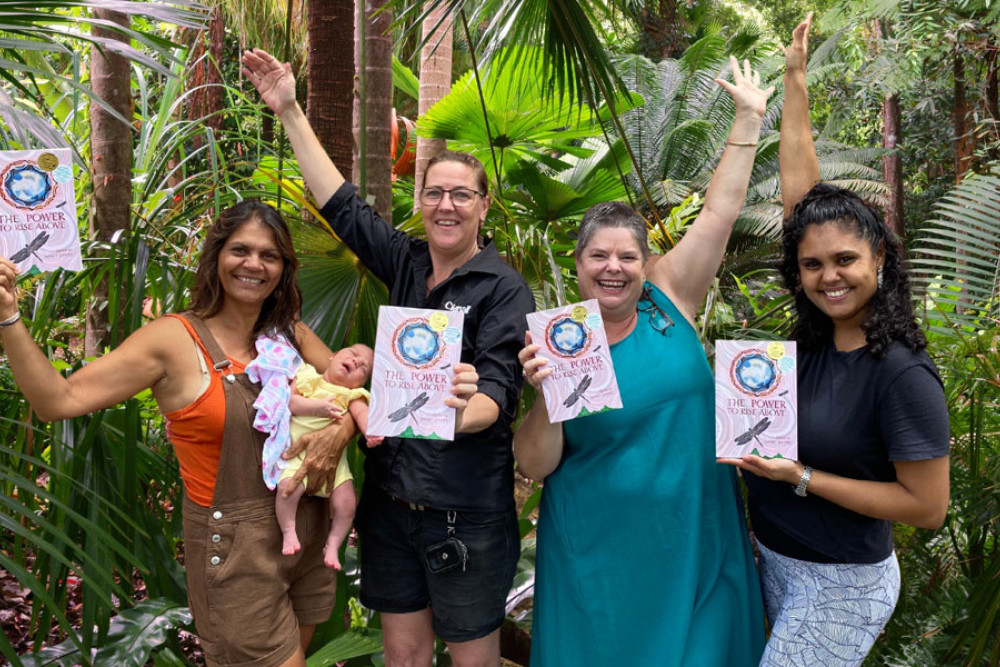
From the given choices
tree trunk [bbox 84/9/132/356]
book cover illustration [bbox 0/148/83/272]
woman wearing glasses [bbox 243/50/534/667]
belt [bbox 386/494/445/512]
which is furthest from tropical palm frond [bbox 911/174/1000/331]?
tree trunk [bbox 84/9/132/356]

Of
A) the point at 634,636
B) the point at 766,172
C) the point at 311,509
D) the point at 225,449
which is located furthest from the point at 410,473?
the point at 766,172

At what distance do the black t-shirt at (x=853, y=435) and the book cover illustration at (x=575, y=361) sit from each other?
19.2 inches

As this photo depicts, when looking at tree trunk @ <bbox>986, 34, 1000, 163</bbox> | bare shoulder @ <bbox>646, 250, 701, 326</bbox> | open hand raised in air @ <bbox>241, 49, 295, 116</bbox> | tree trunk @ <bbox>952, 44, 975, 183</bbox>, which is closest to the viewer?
bare shoulder @ <bbox>646, 250, 701, 326</bbox>

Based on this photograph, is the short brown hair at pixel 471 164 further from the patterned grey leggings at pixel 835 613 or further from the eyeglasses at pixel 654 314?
the patterned grey leggings at pixel 835 613

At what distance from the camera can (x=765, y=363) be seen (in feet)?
7.10

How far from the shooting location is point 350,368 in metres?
2.39

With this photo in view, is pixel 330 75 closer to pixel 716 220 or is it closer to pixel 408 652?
pixel 716 220

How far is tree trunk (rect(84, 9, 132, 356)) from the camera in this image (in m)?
3.46

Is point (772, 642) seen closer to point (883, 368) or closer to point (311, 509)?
point (883, 368)

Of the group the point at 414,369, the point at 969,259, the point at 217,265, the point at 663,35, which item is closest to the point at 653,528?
the point at 414,369

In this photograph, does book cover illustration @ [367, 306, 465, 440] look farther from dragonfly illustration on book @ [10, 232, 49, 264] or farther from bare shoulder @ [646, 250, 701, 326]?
dragonfly illustration on book @ [10, 232, 49, 264]

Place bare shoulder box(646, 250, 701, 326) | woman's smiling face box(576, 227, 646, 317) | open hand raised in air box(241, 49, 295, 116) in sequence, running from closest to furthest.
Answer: woman's smiling face box(576, 227, 646, 317), bare shoulder box(646, 250, 701, 326), open hand raised in air box(241, 49, 295, 116)

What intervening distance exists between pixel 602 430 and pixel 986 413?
1.64 m

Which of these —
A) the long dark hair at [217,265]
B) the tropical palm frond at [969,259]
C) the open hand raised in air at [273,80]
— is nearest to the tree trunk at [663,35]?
the tropical palm frond at [969,259]
